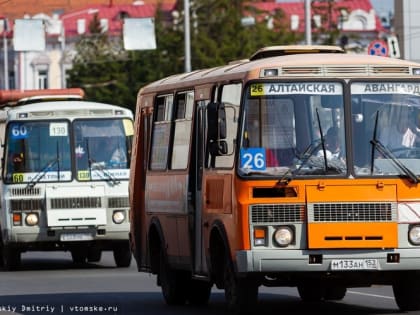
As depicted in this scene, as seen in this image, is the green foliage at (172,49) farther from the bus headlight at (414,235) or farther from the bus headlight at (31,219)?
the bus headlight at (414,235)

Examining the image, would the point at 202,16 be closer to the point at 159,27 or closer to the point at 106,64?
the point at 159,27

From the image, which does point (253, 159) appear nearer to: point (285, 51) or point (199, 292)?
point (285, 51)

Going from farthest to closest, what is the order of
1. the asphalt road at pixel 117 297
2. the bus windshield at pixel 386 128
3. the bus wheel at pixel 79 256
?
the bus wheel at pixel 79 256 → the asphalt road at pixel 117 297 → the bus windshield at pixel 386 128

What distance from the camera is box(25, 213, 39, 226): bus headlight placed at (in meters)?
26.7

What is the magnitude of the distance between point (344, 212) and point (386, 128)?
2.94 ft

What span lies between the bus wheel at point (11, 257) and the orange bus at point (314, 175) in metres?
11.5

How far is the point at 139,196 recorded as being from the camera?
2031 cm

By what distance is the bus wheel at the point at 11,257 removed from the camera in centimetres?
2756

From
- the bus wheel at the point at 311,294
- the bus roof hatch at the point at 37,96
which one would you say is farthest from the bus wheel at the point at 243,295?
the bus roof hatch at the point at 37,96

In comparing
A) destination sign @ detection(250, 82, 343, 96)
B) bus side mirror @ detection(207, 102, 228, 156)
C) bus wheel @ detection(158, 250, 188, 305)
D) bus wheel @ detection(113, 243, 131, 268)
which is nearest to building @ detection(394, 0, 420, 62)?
bus wheel @ detection(113, 243, 131, 268)

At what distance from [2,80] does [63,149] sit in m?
117

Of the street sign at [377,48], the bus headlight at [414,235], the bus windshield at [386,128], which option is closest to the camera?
the bus headlight at [414,235]

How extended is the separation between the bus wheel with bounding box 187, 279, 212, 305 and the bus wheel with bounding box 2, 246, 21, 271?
900cm

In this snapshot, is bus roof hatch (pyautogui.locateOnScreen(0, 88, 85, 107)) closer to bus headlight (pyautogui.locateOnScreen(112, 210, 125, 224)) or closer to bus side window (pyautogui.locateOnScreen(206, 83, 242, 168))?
bus headlight (pyautogui.locateOnScreen(112, 210, 125, 224))
